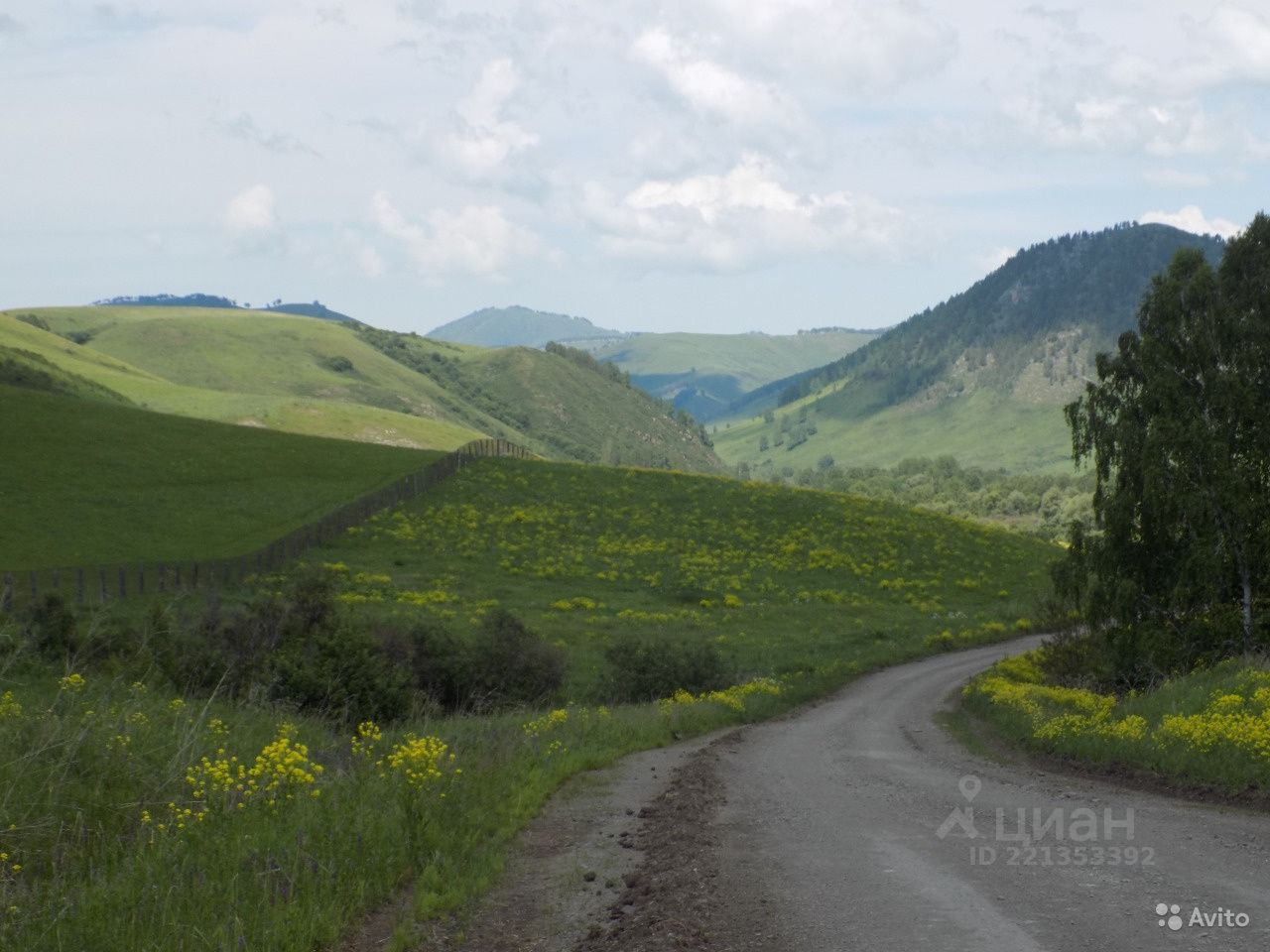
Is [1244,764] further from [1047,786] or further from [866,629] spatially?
[866,629]

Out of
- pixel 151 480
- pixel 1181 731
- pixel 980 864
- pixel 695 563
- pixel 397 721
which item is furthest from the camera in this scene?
pixel 151 480

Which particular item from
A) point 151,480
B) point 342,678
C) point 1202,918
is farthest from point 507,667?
point 151,480

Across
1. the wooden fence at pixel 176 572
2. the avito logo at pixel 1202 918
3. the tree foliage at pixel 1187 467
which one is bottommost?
the wooden fence at pixel 176 572

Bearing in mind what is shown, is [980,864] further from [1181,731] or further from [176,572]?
[176,572]

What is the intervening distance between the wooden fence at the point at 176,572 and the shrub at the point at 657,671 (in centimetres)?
1811

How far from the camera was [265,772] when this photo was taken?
475 inches

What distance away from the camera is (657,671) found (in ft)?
134

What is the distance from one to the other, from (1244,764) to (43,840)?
14.7 m

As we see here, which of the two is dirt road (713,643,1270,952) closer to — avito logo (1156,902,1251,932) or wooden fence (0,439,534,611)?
avito logo (1156,902,1251,932)

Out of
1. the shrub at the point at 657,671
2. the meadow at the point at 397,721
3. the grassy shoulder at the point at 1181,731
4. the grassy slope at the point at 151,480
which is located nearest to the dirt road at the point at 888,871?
the grassy shoulder at the point at 1181,731

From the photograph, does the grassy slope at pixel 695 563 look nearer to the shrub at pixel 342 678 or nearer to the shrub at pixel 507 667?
the shrub at pixel 507 667

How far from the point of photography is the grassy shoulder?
16.6m

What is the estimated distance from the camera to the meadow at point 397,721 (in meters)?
9.31

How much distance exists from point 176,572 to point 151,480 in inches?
979
